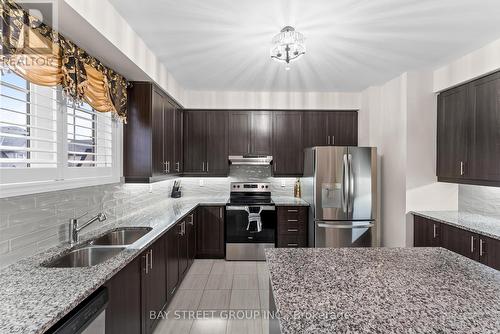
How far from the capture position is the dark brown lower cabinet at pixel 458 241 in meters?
2.39

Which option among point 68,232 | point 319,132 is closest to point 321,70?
point 319,132

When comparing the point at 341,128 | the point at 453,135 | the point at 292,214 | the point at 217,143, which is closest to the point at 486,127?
the point at 453,135

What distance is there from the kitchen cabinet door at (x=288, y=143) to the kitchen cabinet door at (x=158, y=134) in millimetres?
1881

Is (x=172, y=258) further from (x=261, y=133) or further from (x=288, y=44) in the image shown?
(x=261, y=133)

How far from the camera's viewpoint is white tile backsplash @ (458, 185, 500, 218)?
2.98m

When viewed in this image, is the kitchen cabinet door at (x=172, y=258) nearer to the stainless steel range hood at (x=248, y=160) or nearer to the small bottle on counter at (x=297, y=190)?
the stainless steel range hood at (x=248, y=160)

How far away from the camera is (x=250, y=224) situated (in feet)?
13.3

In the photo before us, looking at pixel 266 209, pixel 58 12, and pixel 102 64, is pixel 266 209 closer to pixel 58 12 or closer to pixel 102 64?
pixel 102 64

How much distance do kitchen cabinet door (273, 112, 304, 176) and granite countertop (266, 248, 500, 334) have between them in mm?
2814

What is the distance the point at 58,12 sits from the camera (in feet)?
5.37

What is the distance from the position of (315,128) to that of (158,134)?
2542 millimetres

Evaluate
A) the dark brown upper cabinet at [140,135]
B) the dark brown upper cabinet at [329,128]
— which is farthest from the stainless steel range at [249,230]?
the dark brown upper cabinet at [140,135]

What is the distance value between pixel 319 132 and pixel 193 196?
7.90ft

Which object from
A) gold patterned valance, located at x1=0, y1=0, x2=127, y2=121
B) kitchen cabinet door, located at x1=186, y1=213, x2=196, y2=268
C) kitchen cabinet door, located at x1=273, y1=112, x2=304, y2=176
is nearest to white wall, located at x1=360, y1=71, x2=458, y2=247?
kitchen cabinet door, located at x1=273, y1=112, x2=304, y2=176
